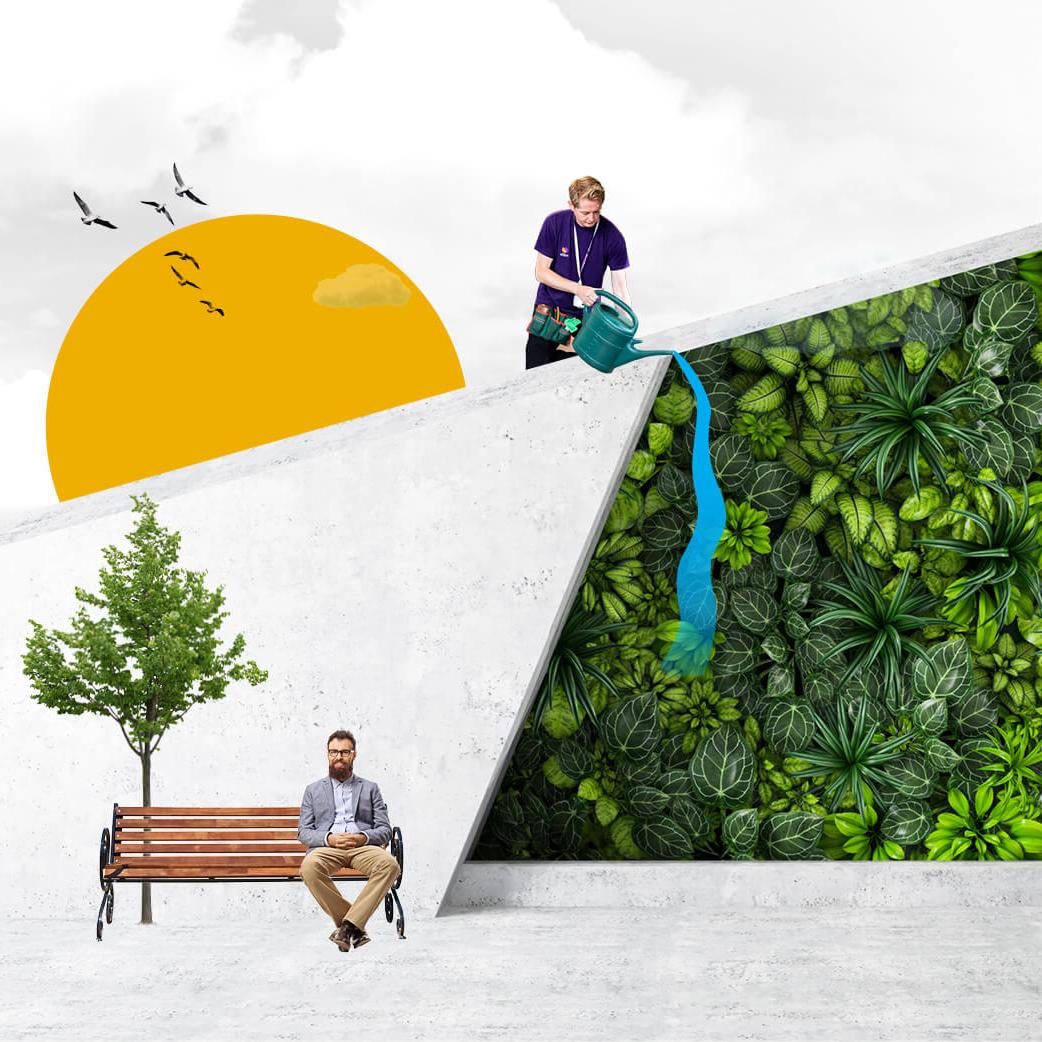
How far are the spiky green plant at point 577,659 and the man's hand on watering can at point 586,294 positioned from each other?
1.68 meters

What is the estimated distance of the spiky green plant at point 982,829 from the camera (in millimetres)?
6871

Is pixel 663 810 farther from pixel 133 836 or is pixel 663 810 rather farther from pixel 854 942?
pixel 133 836

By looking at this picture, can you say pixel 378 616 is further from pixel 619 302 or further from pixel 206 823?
pixel 619 302

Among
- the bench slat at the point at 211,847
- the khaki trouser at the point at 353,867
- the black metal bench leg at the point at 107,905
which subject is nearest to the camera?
the khaki trouser at the point at 353,867

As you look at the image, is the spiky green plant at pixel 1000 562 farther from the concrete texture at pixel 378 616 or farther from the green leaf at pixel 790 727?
the concrete texture at pixel 378 616

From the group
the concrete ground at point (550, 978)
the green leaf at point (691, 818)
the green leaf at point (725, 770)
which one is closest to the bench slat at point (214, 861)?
the concrete ground at point (550, 978)

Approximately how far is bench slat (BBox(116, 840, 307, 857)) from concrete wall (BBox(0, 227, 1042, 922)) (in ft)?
A: 1.77

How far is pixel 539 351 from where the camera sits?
7309 millimetres

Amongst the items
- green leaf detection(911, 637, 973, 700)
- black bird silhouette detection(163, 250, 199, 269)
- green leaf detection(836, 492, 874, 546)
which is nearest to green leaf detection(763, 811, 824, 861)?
green leaf detection(911, 637, 973, 700)

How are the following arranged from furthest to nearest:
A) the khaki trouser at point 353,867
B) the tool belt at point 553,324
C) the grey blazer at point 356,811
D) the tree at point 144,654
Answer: the tool belt at point 553,324 → the tree at point 144,654 → the grey blazer at point 356,811 → the khaki trouser at point 353,867

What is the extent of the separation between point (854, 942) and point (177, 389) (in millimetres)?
7440

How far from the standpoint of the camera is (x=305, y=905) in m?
6.68

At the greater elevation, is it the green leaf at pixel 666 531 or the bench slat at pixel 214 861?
the green leaf at pixel 666 531

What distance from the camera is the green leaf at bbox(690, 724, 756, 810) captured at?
6.99 m
